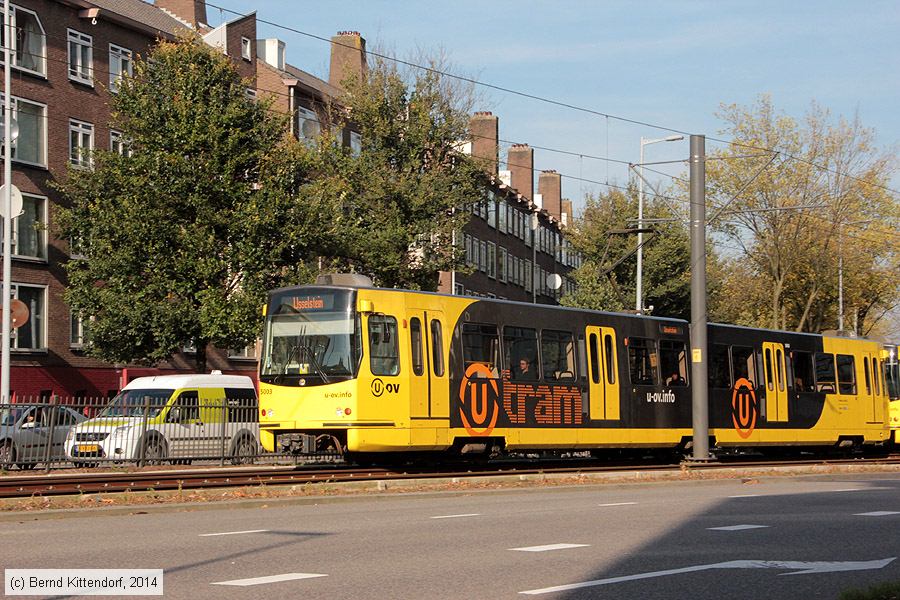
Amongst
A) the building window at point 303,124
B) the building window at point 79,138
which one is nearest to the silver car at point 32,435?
the building window at point 79,138

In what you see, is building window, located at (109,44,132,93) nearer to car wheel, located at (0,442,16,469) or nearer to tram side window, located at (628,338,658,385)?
car wheel, located at (0,442,16,469)

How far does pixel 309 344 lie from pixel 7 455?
691cm

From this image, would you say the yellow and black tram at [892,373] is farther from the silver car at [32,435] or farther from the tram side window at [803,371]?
the silver car at [32,435]

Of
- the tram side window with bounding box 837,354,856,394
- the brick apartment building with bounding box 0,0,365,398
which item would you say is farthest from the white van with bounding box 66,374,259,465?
the tram side window with bounding box 837,354,856,394

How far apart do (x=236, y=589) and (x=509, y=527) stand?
5421mm

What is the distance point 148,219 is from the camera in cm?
3859

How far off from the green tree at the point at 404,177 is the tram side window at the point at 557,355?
55.9 ft

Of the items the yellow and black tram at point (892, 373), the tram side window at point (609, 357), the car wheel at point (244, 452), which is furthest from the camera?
the yellow and black tram at point (892, 373)

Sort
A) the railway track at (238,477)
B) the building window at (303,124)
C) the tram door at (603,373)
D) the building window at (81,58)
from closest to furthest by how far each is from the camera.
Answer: the railway track at (238,477) → the tram door at (603,373) → the building window at (81,58) → the building window at (303,124)

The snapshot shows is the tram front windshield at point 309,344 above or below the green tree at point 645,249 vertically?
below

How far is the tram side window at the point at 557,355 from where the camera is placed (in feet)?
89.6

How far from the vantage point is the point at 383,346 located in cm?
2375

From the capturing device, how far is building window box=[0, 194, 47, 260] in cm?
4374

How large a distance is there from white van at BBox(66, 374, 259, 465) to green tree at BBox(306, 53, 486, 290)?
505 inches
